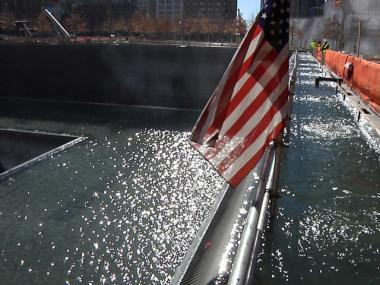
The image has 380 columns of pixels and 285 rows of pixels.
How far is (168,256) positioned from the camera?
6609 millimetres

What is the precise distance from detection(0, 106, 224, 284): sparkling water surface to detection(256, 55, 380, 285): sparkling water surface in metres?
1.97

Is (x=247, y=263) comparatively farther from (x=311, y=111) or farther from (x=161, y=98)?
(x=161, y=98)

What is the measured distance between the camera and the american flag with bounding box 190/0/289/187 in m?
3.30

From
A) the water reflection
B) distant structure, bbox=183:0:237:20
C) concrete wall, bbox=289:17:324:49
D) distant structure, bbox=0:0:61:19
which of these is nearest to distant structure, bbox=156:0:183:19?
distant structure, bbox=183:0:237:20

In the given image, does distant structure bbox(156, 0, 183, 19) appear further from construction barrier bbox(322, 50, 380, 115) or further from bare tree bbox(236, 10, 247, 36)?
construction barrier bbox(322, 50, 380, 115)

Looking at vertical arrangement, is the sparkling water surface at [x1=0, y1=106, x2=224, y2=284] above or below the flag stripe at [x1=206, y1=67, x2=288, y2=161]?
below

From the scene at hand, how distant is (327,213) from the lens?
5336mm

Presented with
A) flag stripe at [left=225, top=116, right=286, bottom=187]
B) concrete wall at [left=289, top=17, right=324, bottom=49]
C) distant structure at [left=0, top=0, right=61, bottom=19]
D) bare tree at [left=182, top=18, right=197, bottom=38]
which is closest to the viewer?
flag stripe at [left=225, top=116, right=286, bottom=187]

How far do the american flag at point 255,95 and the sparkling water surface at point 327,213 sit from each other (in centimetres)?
126

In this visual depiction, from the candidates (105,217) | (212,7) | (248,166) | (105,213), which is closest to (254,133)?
(248,166)

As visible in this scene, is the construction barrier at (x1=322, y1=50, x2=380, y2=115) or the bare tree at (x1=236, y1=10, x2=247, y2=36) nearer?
the construction barrier at (x1=322, y1=50, x2=380, y2=115)

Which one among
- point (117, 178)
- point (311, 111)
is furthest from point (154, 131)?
point (311, 111)

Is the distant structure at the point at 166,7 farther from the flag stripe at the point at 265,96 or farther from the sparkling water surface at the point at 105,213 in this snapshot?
the flag stripe at the point at 265,96

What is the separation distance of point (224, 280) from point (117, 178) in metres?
8.72
